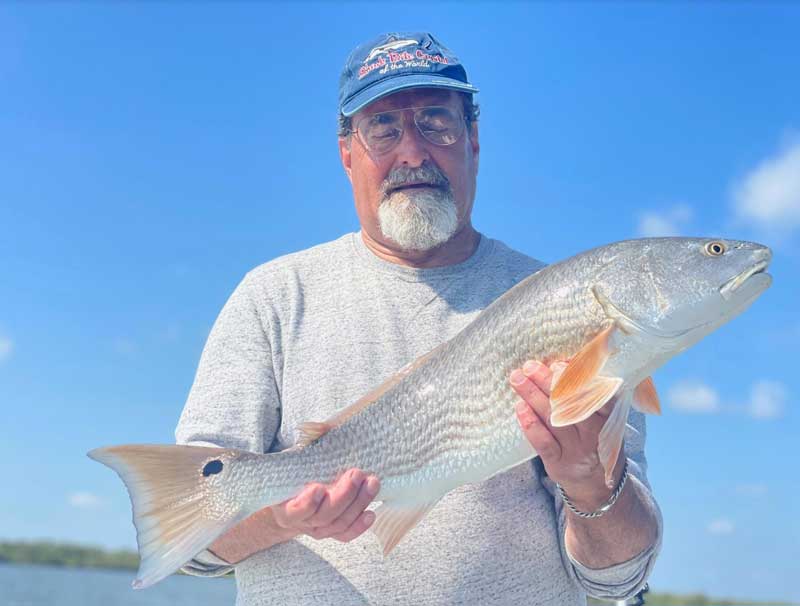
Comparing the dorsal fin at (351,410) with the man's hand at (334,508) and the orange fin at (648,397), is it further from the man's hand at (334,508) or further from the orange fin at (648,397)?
the orange fin at (648,397)

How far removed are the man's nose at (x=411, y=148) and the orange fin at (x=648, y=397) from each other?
199cm

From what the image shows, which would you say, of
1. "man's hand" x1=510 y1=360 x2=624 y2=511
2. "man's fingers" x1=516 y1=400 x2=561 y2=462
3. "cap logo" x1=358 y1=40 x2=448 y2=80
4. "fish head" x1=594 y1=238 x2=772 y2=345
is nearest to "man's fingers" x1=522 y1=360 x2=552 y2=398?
"man's hand" x1=510 y1=360 x2=624 y2=511

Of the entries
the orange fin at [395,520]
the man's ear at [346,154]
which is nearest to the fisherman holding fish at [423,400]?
the orange fin at [395,520]

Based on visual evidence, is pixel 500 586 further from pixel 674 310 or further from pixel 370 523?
pixel 674 310

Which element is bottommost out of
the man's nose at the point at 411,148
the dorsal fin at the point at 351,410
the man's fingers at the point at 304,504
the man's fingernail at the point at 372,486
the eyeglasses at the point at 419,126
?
the man's fingers at the point at 304,504

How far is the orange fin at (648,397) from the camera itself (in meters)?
3.76

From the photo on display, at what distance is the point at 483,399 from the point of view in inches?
147

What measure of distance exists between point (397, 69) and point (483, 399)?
2236 millimetres

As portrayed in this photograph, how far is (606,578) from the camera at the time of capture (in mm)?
4109

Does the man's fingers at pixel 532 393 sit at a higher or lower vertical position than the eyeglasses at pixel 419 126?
lower

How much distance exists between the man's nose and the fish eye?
1.92 m

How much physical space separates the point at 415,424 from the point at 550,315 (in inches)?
32.4

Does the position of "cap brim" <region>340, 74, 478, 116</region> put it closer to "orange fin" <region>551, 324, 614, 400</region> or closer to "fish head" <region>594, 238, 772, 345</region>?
"fish head" <region>594, 238, 772, 345</region>

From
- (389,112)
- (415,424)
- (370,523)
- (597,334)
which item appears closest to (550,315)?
(597,334)
